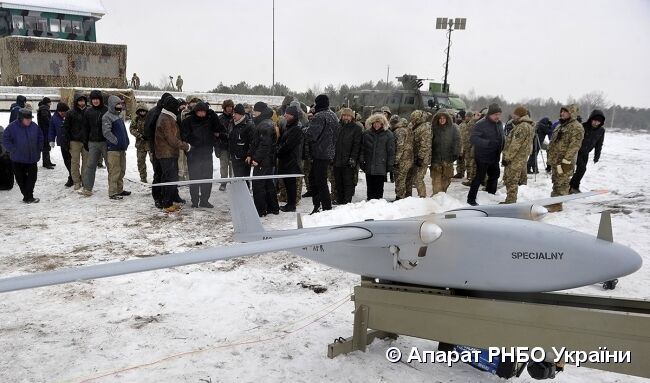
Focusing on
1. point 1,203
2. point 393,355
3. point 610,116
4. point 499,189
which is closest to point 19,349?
point 393,355

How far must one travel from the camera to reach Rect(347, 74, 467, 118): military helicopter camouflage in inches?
757

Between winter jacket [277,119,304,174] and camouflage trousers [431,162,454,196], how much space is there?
3.08 metres

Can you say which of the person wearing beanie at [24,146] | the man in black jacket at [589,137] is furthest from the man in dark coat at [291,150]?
the man in black jacket at [589,137]

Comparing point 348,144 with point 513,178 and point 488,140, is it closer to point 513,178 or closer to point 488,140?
point 488,140

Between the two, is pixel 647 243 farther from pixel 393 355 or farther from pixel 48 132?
pixel 48 132

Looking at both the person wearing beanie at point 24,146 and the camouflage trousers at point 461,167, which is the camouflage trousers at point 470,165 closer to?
the camouflage trousers at point 461,167

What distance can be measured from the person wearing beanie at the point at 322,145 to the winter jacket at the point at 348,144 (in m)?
0.28

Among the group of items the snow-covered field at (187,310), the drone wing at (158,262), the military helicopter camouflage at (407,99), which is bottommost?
the snow-covered field at (187,310)

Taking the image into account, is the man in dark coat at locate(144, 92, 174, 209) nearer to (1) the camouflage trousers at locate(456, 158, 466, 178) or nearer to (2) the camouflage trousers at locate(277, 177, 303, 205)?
(2) the camouflage trousers at locate(277, 177, 303, 205)

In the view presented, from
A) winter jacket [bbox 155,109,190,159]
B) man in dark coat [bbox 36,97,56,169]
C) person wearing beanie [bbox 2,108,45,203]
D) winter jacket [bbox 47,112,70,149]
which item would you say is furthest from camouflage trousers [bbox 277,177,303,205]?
man in dark coat [bbox 36,97,56,169]

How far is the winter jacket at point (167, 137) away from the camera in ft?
27.4

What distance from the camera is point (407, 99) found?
1952cm

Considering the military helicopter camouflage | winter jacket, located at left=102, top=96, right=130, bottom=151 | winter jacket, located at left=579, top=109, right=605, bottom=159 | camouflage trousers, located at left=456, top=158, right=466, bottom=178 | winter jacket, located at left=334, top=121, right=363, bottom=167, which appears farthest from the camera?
the military helicopter camouflage

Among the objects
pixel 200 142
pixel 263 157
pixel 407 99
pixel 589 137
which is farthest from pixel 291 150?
pixel 407 99
